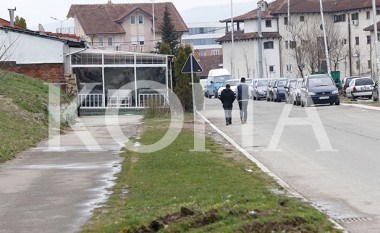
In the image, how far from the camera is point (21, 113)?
31312 mm

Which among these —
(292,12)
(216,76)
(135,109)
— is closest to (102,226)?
(135,109)

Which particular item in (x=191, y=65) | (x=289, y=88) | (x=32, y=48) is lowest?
(x=289, y=88)

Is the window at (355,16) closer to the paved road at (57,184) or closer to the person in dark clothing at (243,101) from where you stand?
the person in dark clothing at (243,101)

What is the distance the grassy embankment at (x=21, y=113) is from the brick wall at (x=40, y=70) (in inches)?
158

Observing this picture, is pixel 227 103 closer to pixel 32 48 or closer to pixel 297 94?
pixel 32 48

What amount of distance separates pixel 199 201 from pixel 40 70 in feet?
114

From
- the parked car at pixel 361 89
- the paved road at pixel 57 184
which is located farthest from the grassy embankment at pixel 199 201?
the parked car at pixel 361 89

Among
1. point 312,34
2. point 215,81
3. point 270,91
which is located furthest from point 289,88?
point 312,34

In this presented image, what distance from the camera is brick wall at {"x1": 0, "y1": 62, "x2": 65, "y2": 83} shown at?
46250 mm

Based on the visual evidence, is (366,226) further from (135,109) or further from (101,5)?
(101,5)

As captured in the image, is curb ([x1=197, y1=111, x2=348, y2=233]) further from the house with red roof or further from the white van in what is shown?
the house with red roof

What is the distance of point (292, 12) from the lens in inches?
4257

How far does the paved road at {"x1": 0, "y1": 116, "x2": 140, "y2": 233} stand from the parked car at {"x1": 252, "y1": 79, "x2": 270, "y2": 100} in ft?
138

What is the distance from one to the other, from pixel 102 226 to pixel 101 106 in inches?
1366
